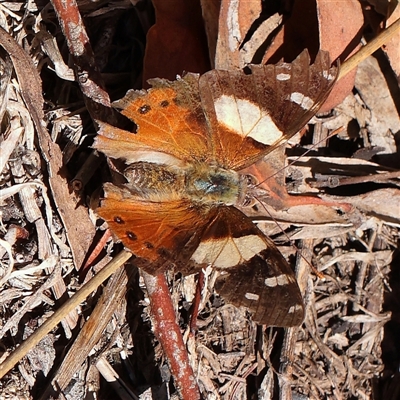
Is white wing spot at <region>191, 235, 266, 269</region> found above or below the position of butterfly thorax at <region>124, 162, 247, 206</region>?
below

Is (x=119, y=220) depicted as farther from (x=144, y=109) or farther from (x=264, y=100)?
(x=264, y=100)

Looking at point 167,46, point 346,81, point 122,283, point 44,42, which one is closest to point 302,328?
point 122,283

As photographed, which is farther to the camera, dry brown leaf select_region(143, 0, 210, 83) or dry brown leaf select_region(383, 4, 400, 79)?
dry brown leaf select_region(383, 4, 400, 79)

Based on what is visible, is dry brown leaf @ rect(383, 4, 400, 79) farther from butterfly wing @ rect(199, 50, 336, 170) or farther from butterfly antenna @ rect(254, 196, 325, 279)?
butterfly antenna @ rect(254, 196, 325, 279)

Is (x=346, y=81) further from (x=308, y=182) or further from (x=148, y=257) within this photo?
(x=148, y=257)

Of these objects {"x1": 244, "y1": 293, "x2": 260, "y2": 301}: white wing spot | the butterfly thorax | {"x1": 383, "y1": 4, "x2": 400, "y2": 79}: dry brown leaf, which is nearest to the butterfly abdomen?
the butterfly thorax

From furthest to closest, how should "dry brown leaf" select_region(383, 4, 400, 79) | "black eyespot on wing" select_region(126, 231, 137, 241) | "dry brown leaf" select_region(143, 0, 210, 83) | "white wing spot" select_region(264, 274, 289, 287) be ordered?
1. "dry brown leaf" select_region(383, 4, 400, 79)
2. "dry brown leaf" select_region(143, 0, 210, 83)
3. "white wing spot" select_region(264, 274, 289, 287)
4. "black eyespot on wing" select_region(126, 231, 137, 241)

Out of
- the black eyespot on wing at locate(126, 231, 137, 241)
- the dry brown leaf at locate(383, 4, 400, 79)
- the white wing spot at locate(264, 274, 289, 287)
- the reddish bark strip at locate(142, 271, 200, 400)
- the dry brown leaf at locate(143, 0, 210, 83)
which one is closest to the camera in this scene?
the black eyespot on wing at locate(126, 231, 137, 241)
